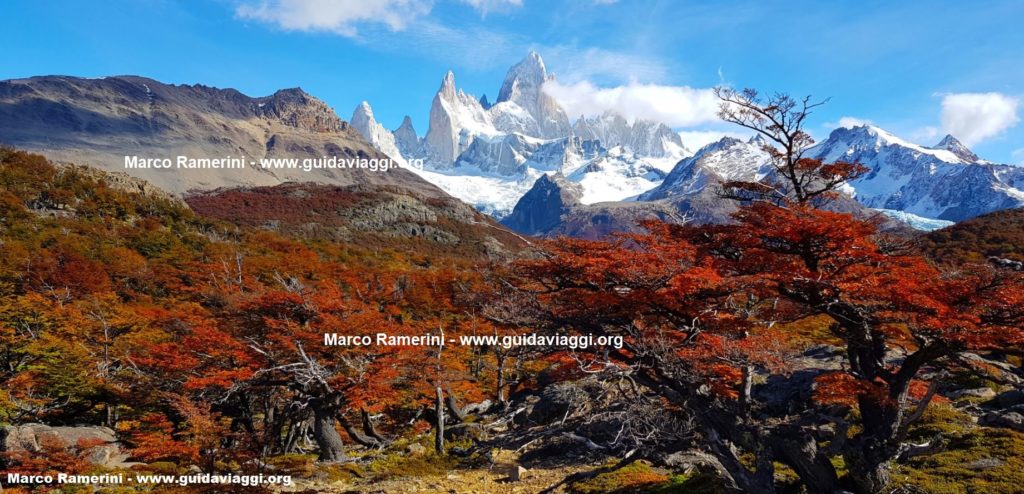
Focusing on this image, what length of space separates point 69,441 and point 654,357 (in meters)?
18.6

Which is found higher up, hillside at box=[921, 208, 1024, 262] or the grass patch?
hillside at box=[921, 208, 1024, 262]

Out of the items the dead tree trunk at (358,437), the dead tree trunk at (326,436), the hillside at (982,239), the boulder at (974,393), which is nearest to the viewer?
the boulder at (974,393)

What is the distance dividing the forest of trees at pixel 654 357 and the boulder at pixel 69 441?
0.69 m

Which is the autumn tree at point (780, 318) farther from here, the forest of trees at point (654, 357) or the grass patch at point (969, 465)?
the grass patch at point (969, 465)

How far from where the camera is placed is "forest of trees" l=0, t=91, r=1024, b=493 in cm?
1070

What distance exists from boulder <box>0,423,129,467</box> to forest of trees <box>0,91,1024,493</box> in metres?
0.69

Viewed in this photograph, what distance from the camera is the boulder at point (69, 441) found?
15.0m

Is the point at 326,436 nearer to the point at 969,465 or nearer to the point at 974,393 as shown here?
the point at 969,465

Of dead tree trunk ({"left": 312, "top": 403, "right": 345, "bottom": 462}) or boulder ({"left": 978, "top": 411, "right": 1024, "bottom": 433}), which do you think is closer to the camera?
boulder ({"left": 978, "top": 411, "right": 1024, "bottom": 433})

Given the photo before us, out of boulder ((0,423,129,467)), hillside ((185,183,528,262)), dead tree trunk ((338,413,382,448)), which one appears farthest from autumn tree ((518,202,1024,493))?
hillside ((185,183,528,262))

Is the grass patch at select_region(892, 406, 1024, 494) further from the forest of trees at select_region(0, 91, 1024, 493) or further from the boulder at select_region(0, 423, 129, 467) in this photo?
the boulder at select_region(0, 423, 129, 467)

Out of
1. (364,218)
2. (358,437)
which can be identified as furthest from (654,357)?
(364,218)

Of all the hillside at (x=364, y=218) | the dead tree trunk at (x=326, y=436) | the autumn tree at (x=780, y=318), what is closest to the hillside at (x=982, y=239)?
the autumn tree at (x=780, y=318)

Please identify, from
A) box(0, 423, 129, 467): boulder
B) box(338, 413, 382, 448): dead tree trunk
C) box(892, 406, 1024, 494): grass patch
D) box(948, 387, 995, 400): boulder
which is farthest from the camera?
box(338, 413, 382, 448): dead tree trunk
